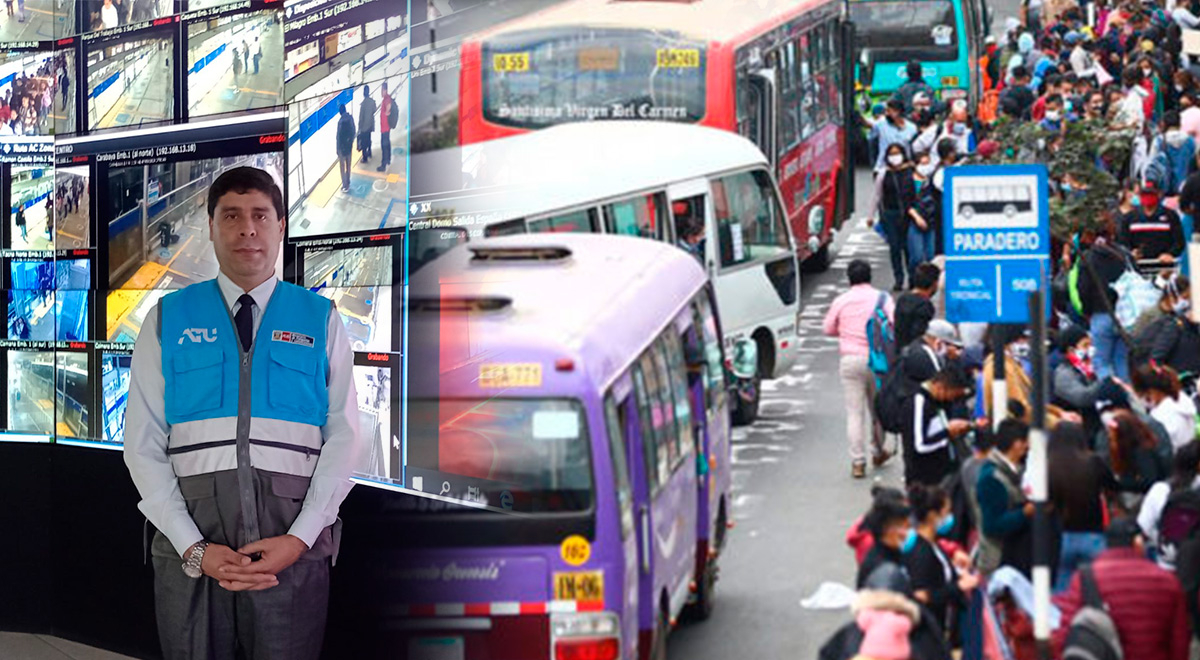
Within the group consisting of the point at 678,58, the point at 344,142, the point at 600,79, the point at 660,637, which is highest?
the point at 678,58

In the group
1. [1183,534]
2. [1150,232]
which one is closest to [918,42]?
[1150,232]

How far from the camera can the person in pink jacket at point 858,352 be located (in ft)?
33.7

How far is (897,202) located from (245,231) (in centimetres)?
1022

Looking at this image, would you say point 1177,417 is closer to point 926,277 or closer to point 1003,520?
point 1003,520

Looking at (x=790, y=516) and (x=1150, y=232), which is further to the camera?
(x=1150, y=232)

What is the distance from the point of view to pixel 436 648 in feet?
19.0

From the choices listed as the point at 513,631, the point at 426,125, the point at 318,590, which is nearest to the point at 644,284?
the point at 426,125

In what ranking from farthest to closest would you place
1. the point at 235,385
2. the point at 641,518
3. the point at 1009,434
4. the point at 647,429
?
1. the point at 1009,434
2. the point at 647,429
3. the point at 641,518
4. the point at 235,385

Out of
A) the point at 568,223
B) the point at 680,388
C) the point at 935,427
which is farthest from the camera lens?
the point at 568,223

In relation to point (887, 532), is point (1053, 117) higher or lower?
higher

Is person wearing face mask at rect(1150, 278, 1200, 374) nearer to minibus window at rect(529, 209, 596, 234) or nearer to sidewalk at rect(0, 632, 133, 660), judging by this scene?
minibus window at rect(529, 209, 596, 234)

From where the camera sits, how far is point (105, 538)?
6887 mm

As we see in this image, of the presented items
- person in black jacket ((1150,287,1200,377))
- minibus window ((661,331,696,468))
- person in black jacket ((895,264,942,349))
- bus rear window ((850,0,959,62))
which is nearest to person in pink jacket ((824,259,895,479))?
person in black jacket ((895,264,942,349))

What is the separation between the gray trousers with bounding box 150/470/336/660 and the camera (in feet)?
14.8
